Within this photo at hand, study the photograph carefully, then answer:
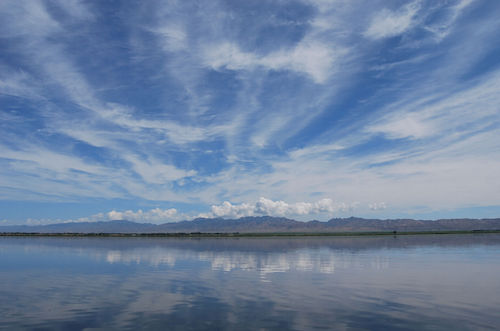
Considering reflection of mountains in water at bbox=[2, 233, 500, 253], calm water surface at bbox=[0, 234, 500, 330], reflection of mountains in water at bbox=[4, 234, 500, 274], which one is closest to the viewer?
calm water surface at bbox=[0, 234, 500, 330]

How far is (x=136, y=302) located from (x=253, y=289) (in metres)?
10.0

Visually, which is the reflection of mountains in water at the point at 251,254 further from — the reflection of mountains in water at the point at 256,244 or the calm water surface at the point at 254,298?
the calm water surface at the point at 254,298

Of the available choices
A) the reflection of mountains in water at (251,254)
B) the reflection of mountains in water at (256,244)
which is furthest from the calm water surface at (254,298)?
the reflection of mountains in water at (256,244)

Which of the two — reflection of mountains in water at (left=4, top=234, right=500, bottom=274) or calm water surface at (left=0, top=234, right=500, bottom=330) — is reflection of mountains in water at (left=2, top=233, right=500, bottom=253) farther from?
calm water surface at (left=0, top=234, right=500, bottom=330)

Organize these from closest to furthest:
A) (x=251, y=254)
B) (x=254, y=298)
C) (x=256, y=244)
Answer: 1. (x=254, y=298)
2. (x=251, y=254)
3. (x=256, y=244)

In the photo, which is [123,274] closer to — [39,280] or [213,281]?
[39,280]

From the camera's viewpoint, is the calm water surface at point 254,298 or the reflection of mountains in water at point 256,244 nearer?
the calm water surface at point 254,298

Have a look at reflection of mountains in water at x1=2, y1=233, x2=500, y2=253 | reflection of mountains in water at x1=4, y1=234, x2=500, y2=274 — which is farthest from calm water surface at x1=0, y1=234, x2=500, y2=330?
reflection of mountains in water at x1=2, y1=233, x2=500, y2=253

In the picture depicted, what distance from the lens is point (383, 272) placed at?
4075cm

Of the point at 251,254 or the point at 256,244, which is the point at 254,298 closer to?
the point at 251,254

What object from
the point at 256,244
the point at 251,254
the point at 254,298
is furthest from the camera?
the point at 256,244

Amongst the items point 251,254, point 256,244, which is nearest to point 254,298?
point 251,254

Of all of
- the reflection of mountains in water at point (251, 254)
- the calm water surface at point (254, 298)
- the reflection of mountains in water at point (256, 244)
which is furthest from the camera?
the reflection of mountains in water at point (256, 244)

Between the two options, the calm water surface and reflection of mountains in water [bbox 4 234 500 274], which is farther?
reflection of mountains in water [bbox 4 234 500 274]
